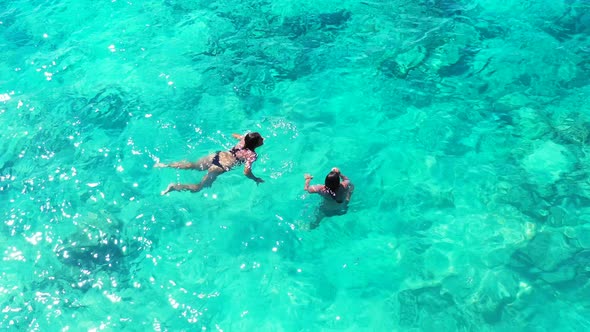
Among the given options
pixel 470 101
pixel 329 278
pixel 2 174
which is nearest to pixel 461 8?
pixel 470 101

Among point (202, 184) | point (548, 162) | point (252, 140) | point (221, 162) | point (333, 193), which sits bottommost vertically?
point (548, 162)

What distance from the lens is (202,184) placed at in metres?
8.71

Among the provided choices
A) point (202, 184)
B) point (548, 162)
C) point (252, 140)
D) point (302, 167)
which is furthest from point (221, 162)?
point (548, 162)

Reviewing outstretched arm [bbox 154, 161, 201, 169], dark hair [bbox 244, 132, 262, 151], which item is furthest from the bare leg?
dark hair [bbox 244, 132, 262, 151]

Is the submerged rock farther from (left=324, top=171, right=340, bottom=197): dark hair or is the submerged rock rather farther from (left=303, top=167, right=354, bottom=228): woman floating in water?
(left=324, top=171, right=340, bottom=197): dark hair

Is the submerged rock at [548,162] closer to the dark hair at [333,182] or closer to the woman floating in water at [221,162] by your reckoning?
the dark hair at [333,182]

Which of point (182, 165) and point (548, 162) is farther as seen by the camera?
point (548, 162)

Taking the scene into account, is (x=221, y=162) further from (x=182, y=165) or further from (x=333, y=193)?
(x=333, y=193)

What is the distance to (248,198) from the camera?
9031 millimetres

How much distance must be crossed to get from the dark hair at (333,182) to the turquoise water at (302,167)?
0.95 metres

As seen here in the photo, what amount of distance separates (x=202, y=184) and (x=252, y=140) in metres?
1.38

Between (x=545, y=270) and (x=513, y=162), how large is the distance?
2671 millimetres

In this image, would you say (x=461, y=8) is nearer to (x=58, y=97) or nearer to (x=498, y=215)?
(x=498, y=215)

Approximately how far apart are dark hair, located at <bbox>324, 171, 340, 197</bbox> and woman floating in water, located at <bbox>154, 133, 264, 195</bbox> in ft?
6.03
